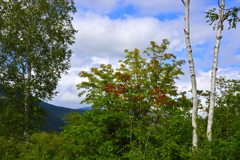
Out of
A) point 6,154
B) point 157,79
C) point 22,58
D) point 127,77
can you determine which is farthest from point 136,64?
point 22,58

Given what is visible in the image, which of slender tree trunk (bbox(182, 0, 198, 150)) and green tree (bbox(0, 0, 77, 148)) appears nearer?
slender tree trunk (bbox(182, 0, 198, 150))

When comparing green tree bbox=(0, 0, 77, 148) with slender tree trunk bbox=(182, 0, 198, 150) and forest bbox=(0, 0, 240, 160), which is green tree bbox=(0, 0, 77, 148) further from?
slender tree trunk bbox=(182, 0, 198, 150)

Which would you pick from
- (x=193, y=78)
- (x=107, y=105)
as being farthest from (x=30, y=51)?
(x=193, y=78)

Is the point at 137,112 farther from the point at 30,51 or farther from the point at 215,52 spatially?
the point at 30,51

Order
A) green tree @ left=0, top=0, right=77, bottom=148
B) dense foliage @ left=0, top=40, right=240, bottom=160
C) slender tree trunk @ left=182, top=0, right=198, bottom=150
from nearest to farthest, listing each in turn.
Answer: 1. slender tree trunk @ left=182, top=0, right=198, bottom=150
2. dense foliage @ left=0, top=40, right=240, bottom=160
3. green tree @ left=0, top=0, right=77, bottom=148

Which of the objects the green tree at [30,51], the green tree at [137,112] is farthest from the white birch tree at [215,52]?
the green tree at [30,51]

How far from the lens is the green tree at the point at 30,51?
12625mm

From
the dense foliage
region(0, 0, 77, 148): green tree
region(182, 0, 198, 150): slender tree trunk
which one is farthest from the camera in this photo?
region(0, 0, 77, 148): green tree

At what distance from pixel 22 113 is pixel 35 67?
132 inches

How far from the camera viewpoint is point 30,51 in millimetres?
13094

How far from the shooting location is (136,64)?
10.6m

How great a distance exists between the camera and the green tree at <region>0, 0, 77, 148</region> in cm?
1262

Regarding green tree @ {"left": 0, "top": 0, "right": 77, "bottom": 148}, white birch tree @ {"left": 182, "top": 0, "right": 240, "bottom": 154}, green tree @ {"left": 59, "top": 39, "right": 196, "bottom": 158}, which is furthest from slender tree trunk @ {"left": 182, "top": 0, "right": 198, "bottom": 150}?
green tree @ {"left": 0, "top": 0, "right": 77, "bottom": 148}

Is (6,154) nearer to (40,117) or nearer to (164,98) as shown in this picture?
(40,117)
